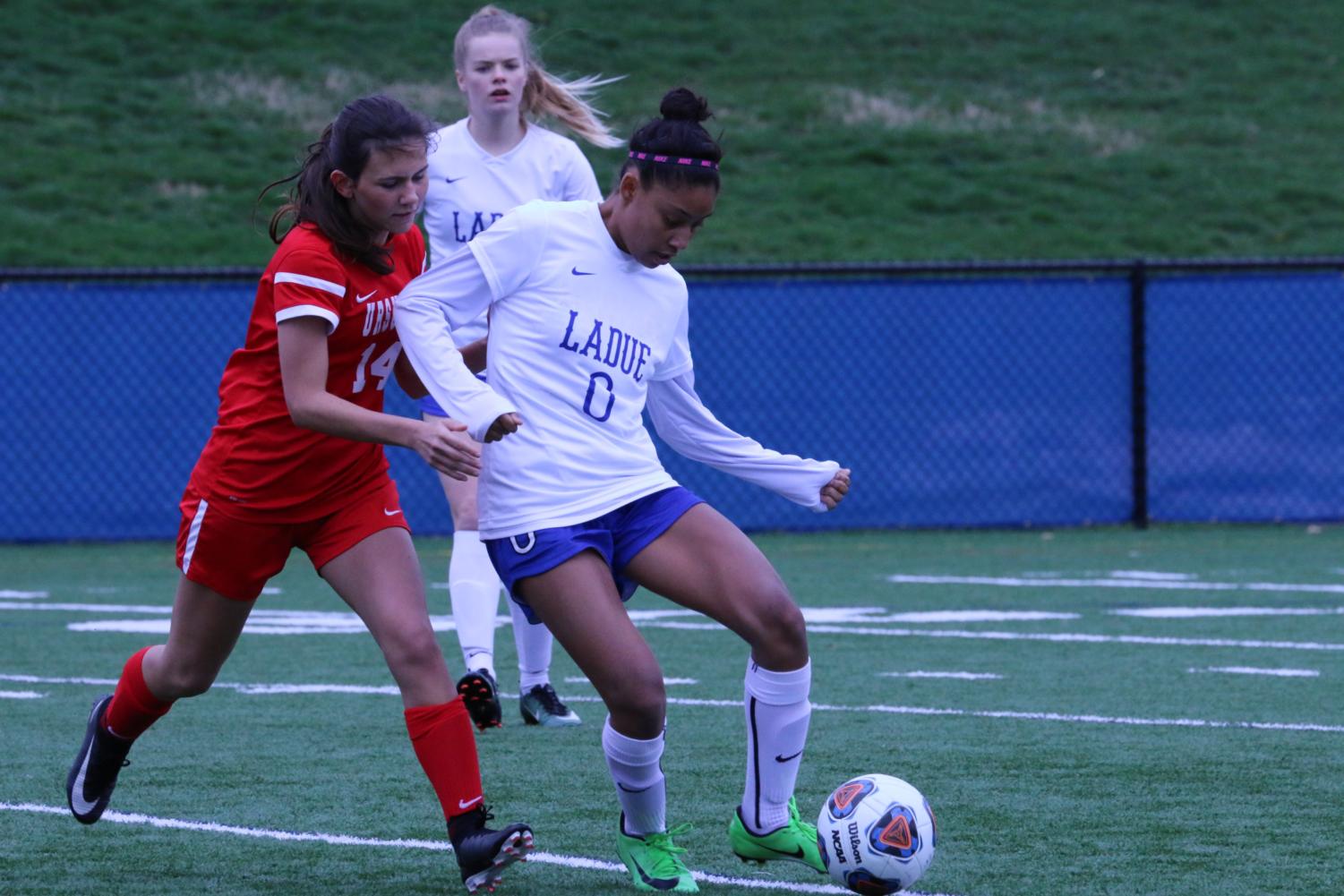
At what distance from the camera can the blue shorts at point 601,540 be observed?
416 centimetres

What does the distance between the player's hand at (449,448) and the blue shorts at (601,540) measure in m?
0.27

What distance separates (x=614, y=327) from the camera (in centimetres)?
436

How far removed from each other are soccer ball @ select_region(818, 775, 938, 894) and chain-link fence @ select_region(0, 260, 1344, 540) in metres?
9.15

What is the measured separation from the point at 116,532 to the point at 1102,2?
18965mm

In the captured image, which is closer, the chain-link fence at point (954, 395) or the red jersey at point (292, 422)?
the red jersey at point (292, 422)

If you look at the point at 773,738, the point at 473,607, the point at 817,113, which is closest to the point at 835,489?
the point at 773,738

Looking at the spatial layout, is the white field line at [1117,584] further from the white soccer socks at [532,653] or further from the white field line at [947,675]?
the white soccer socks at [532,653]

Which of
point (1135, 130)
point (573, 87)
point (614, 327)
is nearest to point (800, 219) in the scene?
point (1135, 130)

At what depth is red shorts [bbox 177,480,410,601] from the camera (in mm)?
4414

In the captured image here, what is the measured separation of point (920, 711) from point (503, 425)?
2.98 meters

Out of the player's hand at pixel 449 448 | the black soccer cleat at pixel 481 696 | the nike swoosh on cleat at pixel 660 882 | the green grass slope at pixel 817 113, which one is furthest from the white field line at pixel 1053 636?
the green grass slope at pixel 817 113

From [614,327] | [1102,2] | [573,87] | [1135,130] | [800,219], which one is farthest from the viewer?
[1102,2]

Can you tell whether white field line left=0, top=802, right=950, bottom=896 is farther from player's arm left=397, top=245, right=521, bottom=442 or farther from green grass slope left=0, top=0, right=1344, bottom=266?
green grass slope left=0, top=0, right=1344, bottom=266

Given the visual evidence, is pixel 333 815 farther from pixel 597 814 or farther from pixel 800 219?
pixel 800 219
